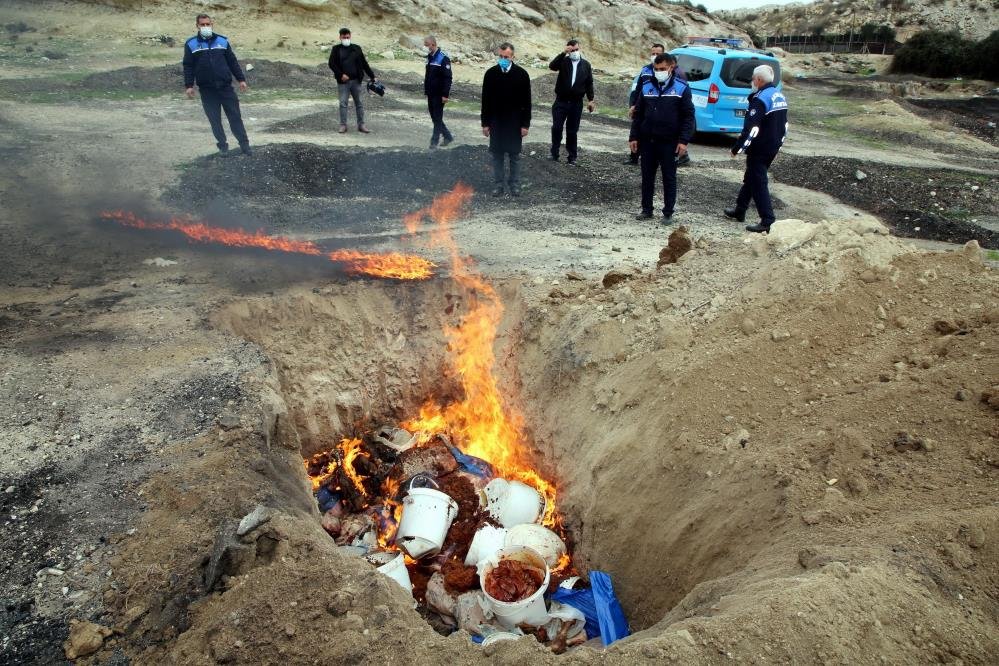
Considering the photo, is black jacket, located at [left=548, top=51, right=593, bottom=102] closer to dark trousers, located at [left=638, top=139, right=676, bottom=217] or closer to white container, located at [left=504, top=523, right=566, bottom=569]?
dark trousers, located at [left=638, top=139, right=676, bottom=217]

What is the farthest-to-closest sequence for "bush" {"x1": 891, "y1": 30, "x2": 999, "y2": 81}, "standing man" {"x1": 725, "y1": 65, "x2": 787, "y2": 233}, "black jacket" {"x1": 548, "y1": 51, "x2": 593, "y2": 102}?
1. "bush" {"x1": 891, "y1": 30, "x2": 999, "y2": 81}
2. "black jacket" {"x1": 548, "y1": 51, "x2": 593, "y2": 102}
3. "standing man" {"x1": 725, "y1": 65, "x2": 787, "y2": 233}

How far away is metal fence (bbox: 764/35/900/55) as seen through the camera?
1535 inches

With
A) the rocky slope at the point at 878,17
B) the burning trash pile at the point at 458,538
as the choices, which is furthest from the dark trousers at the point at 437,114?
the rocky slope at the point at 878,17

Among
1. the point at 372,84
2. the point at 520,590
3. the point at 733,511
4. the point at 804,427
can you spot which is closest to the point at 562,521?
the point at 520,590

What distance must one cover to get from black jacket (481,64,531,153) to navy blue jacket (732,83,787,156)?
3.06 metres

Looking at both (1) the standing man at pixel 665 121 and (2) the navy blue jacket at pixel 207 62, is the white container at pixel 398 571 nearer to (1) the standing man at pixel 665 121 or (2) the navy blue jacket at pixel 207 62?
(1) the standing man at pixel 665 121

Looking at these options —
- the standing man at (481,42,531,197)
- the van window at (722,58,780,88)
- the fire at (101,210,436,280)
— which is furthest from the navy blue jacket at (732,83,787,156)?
the van window at (722,58,780,88)

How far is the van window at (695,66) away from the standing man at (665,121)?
232 inches

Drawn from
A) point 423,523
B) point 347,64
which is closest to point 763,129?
point 423,523

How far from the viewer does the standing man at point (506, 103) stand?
9.14 m

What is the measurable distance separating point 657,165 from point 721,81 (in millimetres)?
6259

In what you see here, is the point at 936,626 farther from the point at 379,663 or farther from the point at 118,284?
the point at 118,284

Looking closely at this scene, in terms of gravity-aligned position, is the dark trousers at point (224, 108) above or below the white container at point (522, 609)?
above

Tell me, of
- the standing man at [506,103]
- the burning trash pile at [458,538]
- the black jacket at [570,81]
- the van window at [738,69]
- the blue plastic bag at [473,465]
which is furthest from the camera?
Result: the van window at [738,69]
